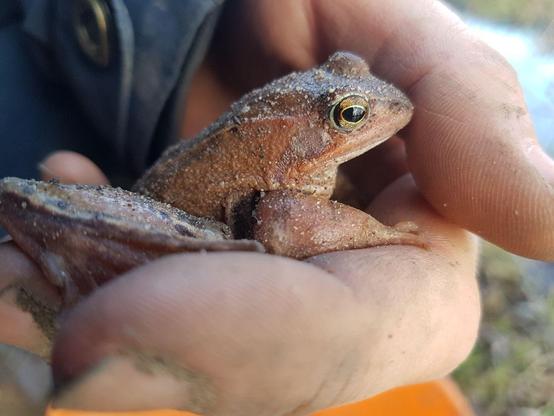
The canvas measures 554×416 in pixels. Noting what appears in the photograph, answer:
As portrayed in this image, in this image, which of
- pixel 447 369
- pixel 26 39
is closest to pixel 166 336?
pixel 447 369

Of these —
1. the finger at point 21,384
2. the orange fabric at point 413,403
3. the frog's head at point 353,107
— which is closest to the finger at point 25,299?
the finger at point 21,384

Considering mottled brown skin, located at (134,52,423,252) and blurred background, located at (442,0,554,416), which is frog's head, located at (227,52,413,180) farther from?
blurred background, located at (442,0,554,416)

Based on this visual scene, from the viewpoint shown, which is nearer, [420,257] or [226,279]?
[226,279]

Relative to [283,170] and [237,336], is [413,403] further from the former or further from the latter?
[237,336]

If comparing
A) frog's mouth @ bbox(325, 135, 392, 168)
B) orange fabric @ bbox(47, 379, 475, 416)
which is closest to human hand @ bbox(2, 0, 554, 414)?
frog's mouth @ bbox(325, 135, 392, 168)

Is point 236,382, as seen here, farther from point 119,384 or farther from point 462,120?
point 462,120
